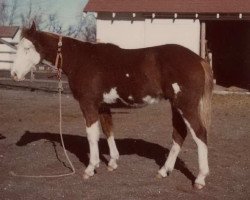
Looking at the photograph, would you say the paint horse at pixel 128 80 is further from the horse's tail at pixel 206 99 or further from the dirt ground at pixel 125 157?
the dirt ground at pixel 125 157

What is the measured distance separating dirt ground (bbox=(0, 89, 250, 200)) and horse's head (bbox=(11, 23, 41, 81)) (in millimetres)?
1652

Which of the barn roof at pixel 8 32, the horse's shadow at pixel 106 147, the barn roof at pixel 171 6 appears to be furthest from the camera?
the barn roof at pixel 8 32

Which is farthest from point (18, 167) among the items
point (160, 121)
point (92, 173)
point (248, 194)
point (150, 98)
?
point (160, 121)

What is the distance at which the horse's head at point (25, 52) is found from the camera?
24.1 feet

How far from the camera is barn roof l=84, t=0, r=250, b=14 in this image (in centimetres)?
2005

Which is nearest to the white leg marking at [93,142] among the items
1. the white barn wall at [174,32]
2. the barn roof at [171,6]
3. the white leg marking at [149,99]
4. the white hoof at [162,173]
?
the white leg marking at [149,99]

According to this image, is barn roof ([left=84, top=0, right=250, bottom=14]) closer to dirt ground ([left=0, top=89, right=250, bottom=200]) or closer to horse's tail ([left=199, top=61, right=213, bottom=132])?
dirt ground ([left=0, top=89, right=250, bottom=200])

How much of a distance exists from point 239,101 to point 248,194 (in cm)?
1146

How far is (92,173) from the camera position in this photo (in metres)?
7.27

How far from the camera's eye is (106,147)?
945 cm

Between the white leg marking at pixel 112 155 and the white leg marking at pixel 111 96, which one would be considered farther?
the white leg marking at pixel 112 155

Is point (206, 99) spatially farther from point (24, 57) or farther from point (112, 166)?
point (24, 57)

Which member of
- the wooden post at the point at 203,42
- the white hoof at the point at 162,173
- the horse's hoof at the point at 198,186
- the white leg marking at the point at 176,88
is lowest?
the white hoof at the point at 162,173

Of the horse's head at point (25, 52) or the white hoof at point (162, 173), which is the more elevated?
the horse's head at point (25, 52)
